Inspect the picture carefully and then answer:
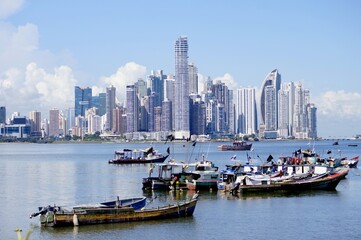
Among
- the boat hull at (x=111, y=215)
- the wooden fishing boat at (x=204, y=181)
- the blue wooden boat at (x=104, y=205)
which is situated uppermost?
the wooden fishing boat at (x=204, y=181)

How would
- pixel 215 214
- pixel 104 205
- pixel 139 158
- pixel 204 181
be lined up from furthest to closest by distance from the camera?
pixel 139 158
pixel 204 181
pixel 215 214
pixel 104 205

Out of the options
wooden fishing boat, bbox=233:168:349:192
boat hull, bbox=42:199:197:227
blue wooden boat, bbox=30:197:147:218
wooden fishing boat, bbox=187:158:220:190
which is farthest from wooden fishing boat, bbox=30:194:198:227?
wooden fishing boat, bbox=187:158:220:190

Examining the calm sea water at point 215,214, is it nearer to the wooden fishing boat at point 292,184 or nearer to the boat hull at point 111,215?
the boat hull at point 111,215

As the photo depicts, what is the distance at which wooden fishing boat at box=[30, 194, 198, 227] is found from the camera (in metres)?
34.4

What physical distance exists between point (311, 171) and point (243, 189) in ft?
35.0

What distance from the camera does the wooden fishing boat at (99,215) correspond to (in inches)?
1355

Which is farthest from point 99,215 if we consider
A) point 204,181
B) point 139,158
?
point 139,158

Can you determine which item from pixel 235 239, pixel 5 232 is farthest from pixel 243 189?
pixel 5 232

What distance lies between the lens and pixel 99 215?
115ft

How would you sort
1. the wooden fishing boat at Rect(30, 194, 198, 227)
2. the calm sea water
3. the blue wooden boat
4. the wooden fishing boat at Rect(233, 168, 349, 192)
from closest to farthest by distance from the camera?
1. the calm sea water
2. the wooden fishing boat at Rect(30, 194, 198, 227)
3. the blue wooden boat
4. the wooden fishing boat at Rect(233, 168, 349, 192)

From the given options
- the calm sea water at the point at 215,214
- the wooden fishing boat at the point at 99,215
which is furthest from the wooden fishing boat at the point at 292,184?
the wooden fishing boat at the point at 99,215

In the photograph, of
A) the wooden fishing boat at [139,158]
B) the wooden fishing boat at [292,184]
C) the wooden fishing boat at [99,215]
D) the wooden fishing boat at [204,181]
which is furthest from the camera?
the wooden fishing boat at [139,158]

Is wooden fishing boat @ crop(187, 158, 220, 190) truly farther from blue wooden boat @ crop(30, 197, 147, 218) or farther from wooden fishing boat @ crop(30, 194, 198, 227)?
wooden fishing boat @ crop(30, 194, 198, 227)

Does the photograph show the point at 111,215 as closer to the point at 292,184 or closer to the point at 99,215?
the point at 99,215
